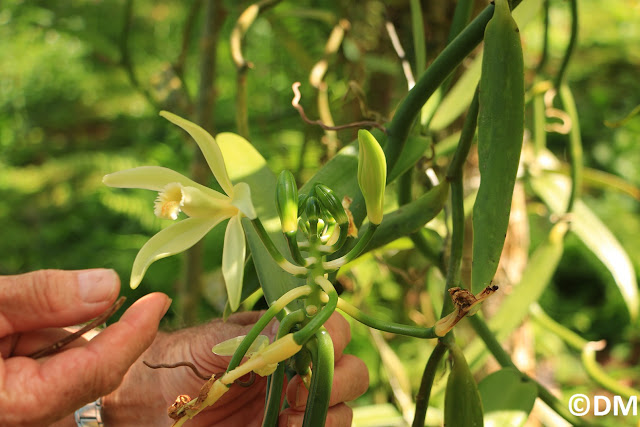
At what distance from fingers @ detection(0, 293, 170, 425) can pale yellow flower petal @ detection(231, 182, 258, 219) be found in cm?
13

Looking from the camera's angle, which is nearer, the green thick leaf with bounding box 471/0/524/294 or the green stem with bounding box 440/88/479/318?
the green thick leaf with bounding box 471/0/524/294

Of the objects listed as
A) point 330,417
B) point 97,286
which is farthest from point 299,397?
point 97,286

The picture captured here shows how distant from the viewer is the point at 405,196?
17.3 inches

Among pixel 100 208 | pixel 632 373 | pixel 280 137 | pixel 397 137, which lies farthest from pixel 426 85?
pixel 100 208

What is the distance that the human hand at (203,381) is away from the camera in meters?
0.41

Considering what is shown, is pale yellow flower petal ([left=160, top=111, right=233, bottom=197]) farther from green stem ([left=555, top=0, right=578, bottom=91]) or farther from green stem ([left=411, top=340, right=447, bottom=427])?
green stem ([left=555, top=0, right=578, bottom=91])

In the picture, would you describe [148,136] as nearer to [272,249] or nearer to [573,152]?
[573,152]

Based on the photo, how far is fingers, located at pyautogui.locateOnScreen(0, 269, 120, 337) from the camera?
0.38 metres

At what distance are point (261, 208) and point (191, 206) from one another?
88mm

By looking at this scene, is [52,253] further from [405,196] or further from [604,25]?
[604,25]

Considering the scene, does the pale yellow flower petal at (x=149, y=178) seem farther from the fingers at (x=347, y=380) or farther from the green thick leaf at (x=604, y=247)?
the green thick leaf at (x=604, y=247)

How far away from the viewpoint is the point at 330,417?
0.40m
